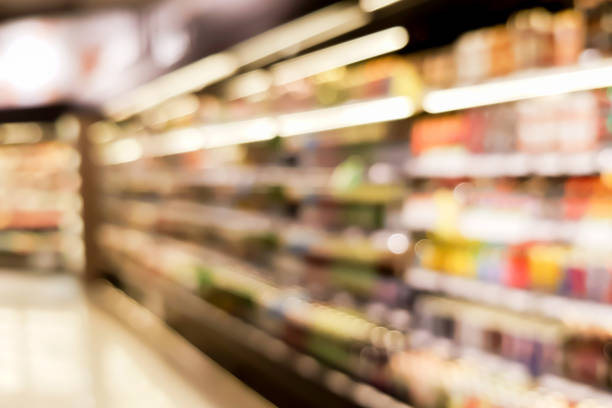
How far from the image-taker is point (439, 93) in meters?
3.51

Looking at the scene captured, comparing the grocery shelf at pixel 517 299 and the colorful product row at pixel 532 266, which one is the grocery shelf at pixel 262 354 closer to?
the grocery shelf at pixel 517 299

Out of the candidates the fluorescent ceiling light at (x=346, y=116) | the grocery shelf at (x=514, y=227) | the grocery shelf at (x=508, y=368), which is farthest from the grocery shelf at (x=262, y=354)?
the fluorescent ceiling light at (x=346, y=116)

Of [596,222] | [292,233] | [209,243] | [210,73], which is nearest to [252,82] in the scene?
[210,73]

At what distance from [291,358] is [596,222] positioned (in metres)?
2.47

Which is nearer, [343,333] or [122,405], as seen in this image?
[343,333]

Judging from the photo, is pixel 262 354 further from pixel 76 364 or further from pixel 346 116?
pixel 76 364

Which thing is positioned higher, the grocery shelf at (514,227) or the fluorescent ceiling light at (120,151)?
Result: the fluorescent ceiling light at (120,151)

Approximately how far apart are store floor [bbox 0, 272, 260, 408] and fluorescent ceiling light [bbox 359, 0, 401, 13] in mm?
2621

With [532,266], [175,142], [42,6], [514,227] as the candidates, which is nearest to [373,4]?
[514,227]

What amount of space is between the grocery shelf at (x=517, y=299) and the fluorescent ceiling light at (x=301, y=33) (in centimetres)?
137

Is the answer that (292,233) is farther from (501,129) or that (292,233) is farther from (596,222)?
(596,222)

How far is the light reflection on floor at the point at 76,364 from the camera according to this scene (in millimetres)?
5027

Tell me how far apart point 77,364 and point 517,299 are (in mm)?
4100

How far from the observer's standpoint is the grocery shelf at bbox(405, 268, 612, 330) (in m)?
2.77
